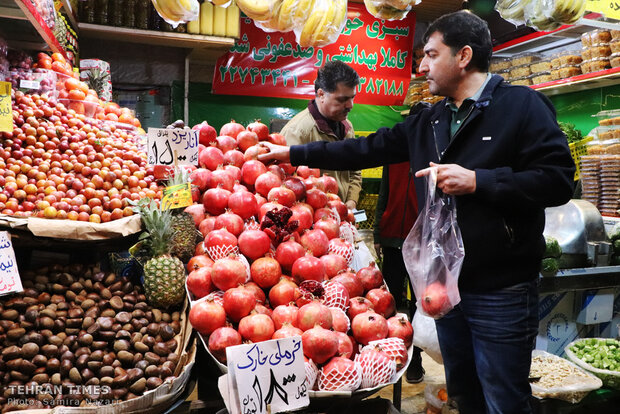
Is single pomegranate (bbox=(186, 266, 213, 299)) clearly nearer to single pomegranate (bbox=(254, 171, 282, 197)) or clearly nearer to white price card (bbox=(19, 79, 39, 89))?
single pomegranate (bbox=(254, 171, 282, 197))

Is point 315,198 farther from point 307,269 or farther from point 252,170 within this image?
point 307,269

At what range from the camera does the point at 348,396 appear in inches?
65.1

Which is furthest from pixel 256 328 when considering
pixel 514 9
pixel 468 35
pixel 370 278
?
pixel 514 9

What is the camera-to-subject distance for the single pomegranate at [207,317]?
176cm

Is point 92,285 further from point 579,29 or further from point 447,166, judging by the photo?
point 579,29

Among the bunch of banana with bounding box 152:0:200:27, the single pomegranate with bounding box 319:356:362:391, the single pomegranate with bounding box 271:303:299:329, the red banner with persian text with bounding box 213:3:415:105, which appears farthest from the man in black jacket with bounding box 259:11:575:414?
the red banner with persian text with bounding box 213:3:415:105

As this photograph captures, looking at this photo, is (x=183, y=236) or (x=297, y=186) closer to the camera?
(x=183, y=236)

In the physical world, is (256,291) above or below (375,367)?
above

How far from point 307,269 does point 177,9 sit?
6.43ft

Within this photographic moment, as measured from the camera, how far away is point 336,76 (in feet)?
11.0

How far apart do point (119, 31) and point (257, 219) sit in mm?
3323

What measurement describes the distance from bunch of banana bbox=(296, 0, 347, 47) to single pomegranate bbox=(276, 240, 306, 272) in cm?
185

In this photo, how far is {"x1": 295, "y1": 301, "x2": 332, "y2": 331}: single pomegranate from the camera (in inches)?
68.5

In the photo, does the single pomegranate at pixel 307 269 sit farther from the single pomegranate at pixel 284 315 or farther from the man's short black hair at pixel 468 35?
the man's short black hair at pixel 468 35
